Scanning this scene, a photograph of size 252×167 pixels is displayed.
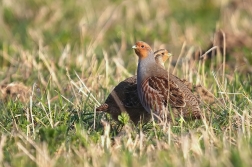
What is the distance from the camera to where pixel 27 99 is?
669 centimetres

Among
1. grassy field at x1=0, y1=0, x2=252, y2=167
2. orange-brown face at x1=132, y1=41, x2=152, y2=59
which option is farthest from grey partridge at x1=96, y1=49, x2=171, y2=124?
orange-brown face at x1=132, y1=41, x2=152, y2=59

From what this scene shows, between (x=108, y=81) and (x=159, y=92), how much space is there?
4.70 feet

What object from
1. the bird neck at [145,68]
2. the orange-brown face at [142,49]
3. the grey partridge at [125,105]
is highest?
the orange-brown face at [142,49]

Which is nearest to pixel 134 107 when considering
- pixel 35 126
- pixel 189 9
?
pixel 35 126

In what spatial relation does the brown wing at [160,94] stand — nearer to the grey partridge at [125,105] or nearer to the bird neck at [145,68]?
the bird neck at [145,68]

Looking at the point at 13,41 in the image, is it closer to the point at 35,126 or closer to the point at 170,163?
the point at 35,126

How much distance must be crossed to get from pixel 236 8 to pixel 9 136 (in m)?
7.20

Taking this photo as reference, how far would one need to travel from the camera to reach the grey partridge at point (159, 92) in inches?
225

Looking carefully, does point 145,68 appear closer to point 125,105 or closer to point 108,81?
point 125,105

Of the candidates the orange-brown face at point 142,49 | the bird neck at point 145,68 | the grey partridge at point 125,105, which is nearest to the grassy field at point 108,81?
the grey partridge at point 125,105

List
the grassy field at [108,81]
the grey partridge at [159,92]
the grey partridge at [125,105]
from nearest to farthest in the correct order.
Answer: the grassy field at [108,81] < the grey partridge at [159,92] < the grey partridge at [125,105]

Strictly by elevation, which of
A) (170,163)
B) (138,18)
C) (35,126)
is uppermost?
(138,18)

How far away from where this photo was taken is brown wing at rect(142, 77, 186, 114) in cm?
572

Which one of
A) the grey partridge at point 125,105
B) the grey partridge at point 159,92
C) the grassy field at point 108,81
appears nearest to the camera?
the grassy field at point 108,81
